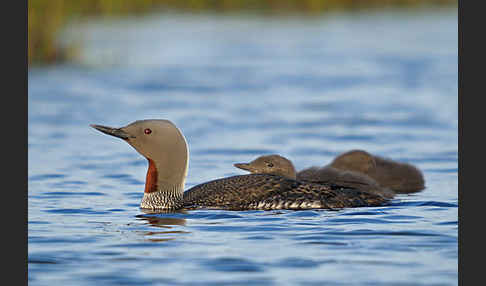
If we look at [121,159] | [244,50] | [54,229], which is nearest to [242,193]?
[54,229]

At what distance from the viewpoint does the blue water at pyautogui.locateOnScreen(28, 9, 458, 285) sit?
5.72 m

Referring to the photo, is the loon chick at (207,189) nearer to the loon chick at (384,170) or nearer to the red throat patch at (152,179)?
the red throat patch at (152,179)

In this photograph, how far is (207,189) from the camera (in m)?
7.38

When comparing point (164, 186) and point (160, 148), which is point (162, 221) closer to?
point (164, 186)

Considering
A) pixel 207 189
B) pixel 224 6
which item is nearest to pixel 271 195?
pixel 207 189

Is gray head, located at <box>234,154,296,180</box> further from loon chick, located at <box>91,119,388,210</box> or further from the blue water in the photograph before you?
the blue water

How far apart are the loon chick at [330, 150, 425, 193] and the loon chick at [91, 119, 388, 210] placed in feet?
4.55

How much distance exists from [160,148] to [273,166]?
108 centimetres

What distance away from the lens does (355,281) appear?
207 inches

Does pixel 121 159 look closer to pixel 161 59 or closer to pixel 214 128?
pixel 214 128

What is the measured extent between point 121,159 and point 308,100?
497 cm

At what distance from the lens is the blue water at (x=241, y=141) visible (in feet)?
18.8

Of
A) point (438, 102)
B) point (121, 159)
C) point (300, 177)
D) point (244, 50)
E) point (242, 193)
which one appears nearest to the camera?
point (242, 193)

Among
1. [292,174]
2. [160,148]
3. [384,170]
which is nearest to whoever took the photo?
[160,148]
